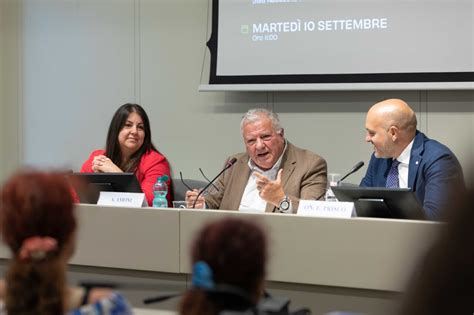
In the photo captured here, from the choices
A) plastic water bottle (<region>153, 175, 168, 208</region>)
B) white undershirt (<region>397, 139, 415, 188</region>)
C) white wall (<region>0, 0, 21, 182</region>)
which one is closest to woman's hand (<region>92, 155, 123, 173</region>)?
plastic water bottle (<region>153, 175, 168, 208</region>)

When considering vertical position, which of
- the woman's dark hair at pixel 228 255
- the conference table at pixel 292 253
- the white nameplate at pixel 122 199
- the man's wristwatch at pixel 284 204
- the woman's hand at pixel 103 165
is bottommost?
the conference table at pixel 292 253

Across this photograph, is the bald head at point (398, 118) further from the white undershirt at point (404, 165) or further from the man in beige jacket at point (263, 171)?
the man in beige jacket at point (263, 171)

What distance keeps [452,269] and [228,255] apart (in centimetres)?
38

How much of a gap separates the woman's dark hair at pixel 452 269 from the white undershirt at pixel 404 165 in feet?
8.34

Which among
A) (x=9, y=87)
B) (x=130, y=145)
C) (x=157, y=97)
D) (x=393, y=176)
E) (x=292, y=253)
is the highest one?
(x=9, y=87)

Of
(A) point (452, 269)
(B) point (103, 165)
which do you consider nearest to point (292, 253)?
(B) point (103, 165)

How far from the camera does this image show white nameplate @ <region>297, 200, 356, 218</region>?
235cm

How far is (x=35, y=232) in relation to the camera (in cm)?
106

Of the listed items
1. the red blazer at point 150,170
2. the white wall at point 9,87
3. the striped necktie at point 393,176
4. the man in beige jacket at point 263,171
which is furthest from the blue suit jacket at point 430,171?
the white wall at point 9,87

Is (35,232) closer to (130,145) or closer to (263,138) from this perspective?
(263,138)

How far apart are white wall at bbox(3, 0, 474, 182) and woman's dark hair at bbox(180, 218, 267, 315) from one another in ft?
11.4

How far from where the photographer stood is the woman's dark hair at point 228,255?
89 cm

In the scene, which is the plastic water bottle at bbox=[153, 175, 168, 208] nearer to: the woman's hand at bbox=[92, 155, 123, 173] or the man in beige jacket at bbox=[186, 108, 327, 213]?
the man in beige jacket at bbox=[186, 108, 327, 213]

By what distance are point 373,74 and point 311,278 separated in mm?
2100
